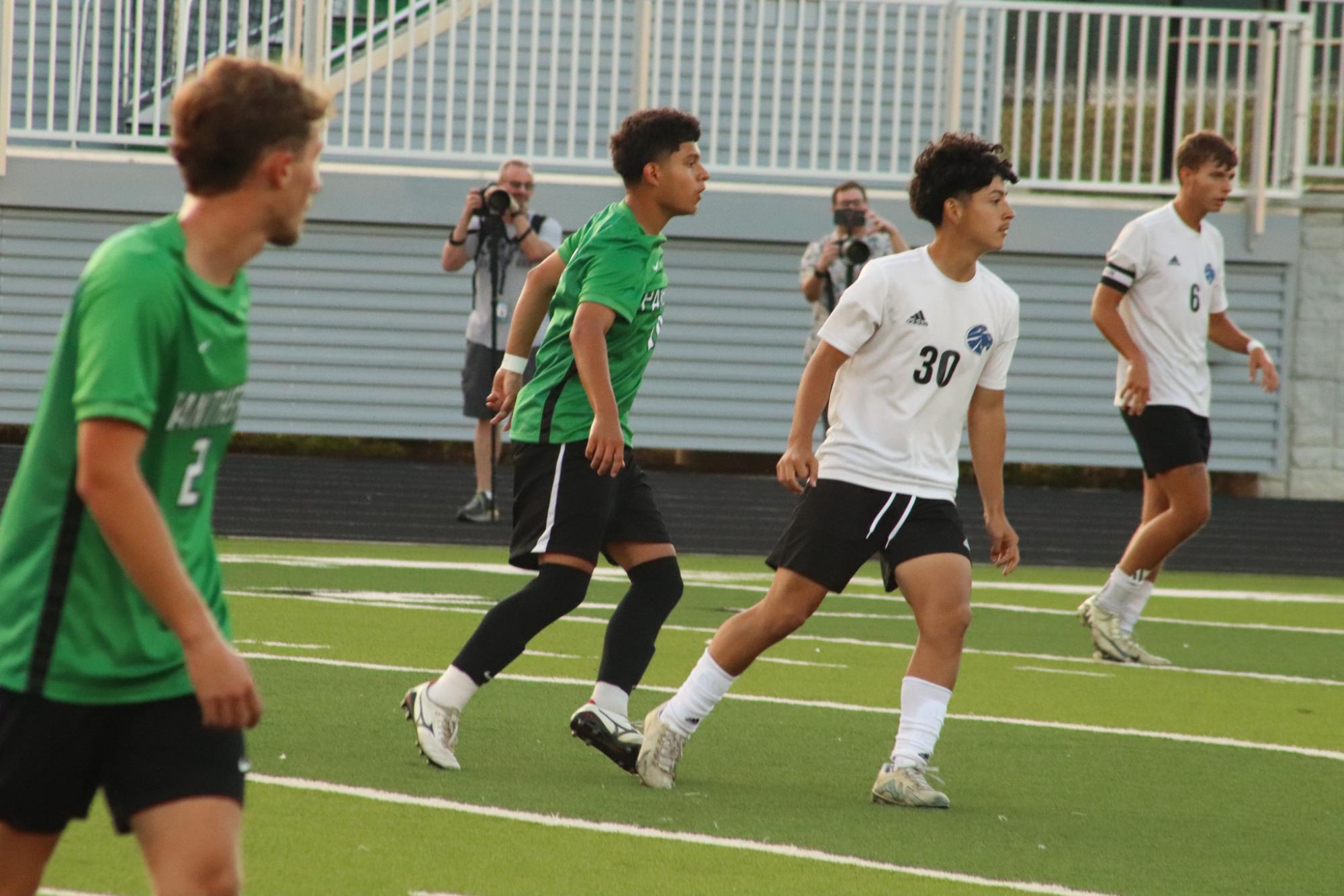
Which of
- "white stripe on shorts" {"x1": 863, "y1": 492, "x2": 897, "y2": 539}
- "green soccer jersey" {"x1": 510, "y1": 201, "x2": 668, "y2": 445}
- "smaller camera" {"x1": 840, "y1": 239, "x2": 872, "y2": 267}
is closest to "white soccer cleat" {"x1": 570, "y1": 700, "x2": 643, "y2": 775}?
"green soccer jersey" {"x1": 510, "y1": 201, "x2": 668, "y2": 445}

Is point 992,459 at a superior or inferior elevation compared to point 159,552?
inferior

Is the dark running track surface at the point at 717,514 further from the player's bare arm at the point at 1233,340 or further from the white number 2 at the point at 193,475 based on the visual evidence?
the white number 2 at the point at 193,475

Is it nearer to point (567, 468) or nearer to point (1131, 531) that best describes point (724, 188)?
point (1131, 531)

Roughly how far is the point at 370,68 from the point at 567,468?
12.1 metres

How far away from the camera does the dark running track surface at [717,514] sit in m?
12.9

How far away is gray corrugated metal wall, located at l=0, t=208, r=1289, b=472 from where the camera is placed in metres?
16.5

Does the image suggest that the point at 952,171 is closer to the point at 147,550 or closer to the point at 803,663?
the point at 803,663

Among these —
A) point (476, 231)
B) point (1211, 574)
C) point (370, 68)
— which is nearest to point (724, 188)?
point (370, 68)

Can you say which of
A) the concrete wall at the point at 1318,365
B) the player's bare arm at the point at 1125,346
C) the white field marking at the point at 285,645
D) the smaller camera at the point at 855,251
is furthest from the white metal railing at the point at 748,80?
the white field marking at the point at 285,645

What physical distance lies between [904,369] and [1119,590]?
338 cm

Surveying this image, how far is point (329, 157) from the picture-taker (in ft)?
56.8

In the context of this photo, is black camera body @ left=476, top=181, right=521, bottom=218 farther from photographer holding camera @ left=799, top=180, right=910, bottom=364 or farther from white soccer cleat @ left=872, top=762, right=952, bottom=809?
white soccer cleat @ left=872, top=762, right=952, bottom=809

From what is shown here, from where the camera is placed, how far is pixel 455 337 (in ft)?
54.7

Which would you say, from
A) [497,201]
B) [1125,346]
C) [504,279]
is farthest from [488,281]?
[1125,346]
